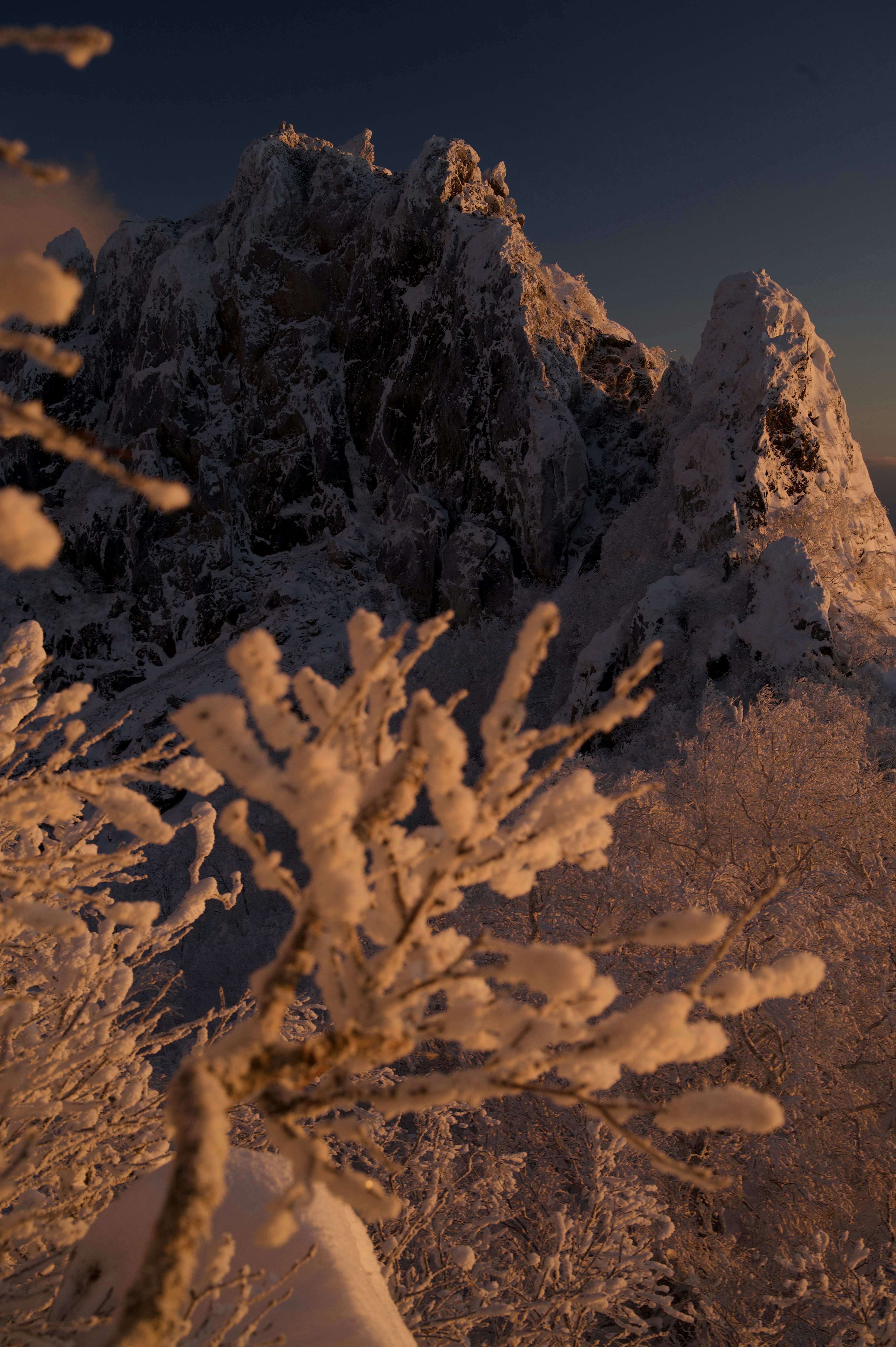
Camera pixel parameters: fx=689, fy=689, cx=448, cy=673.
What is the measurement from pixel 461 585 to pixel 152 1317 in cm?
2817

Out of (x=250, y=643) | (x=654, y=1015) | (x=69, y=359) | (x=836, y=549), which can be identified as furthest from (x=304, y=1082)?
(x=836, y=549)

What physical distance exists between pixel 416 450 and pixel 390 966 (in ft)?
106

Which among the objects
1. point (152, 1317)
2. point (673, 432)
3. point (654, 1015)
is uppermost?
point (673, 432)

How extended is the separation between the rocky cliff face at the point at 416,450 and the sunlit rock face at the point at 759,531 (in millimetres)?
97

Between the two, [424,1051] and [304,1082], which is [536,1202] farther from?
[304,1082]

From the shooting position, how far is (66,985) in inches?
110

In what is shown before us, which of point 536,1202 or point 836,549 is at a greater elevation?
point 836,549

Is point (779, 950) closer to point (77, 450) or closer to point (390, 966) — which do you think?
point (390, 966)

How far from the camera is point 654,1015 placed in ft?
3.26

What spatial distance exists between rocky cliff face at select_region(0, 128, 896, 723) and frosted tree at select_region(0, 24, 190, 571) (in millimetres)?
18988

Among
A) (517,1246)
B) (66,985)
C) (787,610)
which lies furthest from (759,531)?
(66,985)

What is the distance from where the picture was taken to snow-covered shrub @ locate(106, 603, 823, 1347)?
90 cm

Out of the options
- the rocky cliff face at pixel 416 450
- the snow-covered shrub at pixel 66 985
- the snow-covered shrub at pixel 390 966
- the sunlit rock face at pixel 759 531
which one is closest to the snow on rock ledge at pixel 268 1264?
the snow-covered shrub at pixel 66 985

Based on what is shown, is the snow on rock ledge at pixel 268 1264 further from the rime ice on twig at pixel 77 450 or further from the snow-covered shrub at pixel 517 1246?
the rime ice on twig at pixel 77 450
